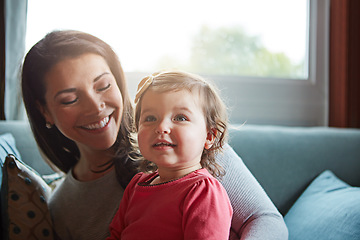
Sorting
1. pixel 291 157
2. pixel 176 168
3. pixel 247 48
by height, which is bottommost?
pixel 291 157

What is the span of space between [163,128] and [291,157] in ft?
2.85

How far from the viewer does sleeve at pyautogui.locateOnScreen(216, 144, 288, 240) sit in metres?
0.96

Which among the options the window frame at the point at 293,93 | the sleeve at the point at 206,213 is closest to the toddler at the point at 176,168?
the sleeve at the point at 206,213

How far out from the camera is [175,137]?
0.82 m

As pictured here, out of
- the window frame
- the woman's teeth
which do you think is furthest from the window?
the woman's teeth

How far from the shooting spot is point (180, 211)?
791 millimetres

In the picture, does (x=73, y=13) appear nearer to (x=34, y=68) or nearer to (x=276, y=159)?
(x=34, y=68)

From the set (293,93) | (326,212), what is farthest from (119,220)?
(293,93)

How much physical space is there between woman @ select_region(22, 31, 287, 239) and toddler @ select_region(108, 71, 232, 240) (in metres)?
0.11

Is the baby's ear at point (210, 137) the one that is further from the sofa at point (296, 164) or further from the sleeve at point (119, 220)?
the sofa at point (296, 164)

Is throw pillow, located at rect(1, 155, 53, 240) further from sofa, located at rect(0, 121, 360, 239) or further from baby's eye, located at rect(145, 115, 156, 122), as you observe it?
baby's eye, located at rect(145, 115, 156, 122)

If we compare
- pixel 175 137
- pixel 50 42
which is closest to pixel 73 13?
pixel 50 42

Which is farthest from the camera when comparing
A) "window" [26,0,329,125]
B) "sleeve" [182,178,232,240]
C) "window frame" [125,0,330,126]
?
"window frame" [125,0,330,126]

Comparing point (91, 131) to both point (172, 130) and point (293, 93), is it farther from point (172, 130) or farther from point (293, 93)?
point (293, 93)
